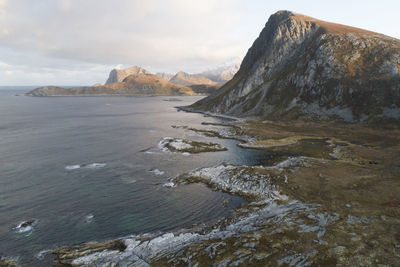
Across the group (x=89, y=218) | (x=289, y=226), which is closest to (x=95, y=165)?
(x=89, y=218)

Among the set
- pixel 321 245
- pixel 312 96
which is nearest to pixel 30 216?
pixel 321 245

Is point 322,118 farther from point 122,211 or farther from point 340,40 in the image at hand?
point 122,211

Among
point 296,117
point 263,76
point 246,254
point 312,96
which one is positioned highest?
point 263,76

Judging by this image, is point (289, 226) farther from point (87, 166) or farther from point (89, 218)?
point (87, 166)

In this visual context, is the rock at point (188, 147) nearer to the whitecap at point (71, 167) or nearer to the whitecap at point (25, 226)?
the whitecap at point (71, 167)

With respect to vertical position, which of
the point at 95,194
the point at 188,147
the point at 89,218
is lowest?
the point at 89,218

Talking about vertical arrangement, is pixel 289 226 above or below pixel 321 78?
below

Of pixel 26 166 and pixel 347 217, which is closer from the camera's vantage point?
pixel 347 217

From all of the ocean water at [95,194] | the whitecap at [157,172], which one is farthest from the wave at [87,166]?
the whitecap at [157,172]
